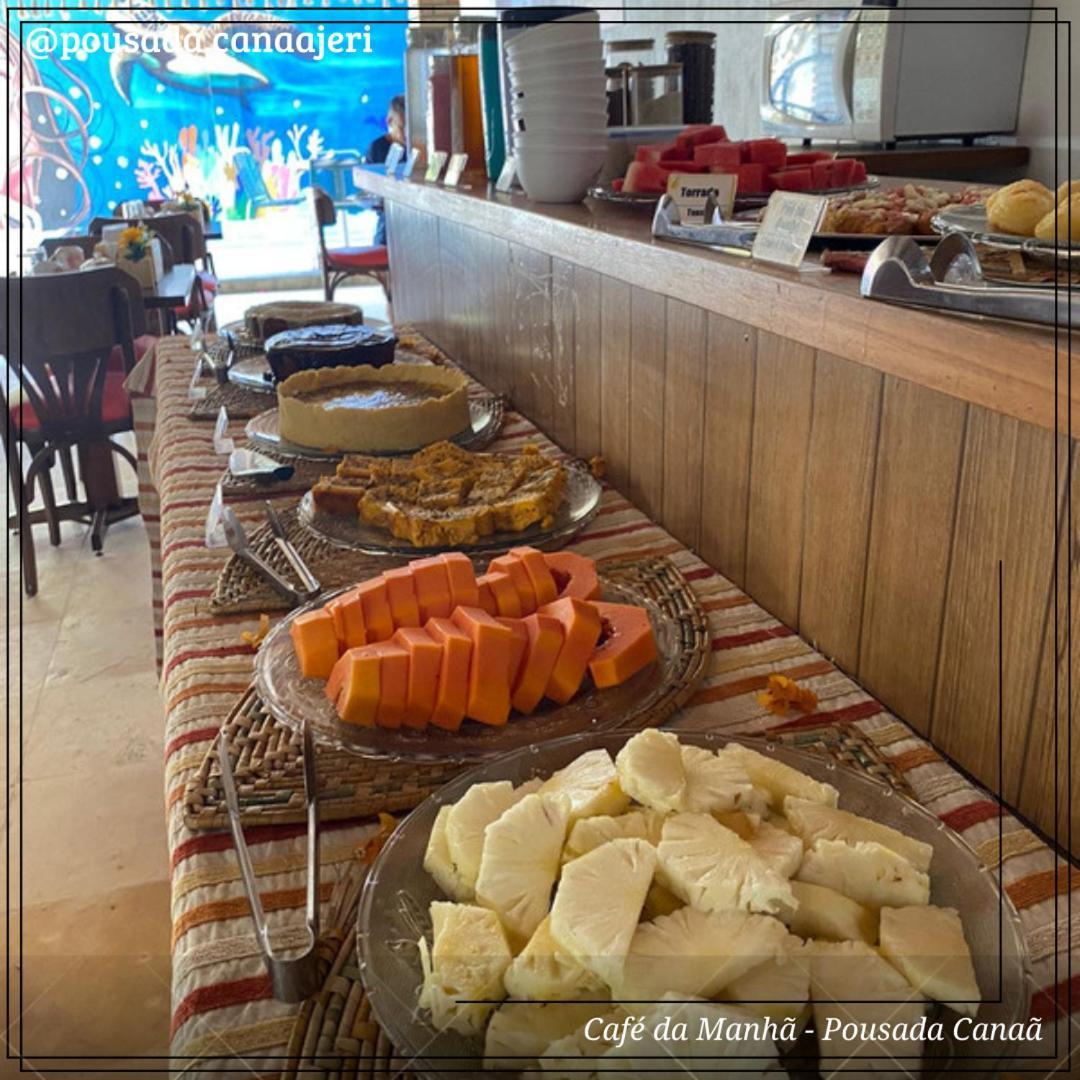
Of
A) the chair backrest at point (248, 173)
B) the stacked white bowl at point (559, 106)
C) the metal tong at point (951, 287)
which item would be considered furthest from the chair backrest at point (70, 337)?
the chair backrest at point (248, 173)

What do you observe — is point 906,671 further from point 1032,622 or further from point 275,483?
point 275,483

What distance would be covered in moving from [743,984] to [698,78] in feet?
6.02

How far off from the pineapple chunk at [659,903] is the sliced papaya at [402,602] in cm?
37

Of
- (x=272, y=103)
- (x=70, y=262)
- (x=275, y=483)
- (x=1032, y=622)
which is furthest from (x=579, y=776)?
(x=272, y=103)

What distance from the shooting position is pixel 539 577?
87cm

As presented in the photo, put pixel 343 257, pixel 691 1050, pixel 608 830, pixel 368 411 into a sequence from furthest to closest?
pixel 343 257 → pixel 368 411 → pixel 608 830 → pixel 691 1050

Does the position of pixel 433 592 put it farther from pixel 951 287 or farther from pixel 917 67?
pixel 917 67

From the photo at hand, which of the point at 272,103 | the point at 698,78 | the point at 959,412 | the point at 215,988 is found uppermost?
the point at 272,103

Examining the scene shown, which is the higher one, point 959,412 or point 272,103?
point 272,103

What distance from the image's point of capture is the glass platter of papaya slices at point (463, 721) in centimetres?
72

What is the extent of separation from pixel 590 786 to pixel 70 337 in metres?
2.57

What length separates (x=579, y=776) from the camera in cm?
60

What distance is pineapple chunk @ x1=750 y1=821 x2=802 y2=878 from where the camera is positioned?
20.2 inches

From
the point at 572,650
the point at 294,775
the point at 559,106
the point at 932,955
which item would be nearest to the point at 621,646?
the point at 572,650
